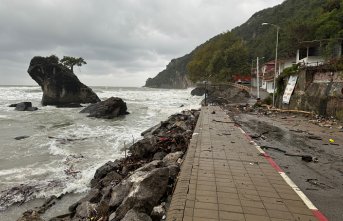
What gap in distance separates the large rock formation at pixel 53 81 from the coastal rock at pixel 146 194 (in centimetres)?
4741

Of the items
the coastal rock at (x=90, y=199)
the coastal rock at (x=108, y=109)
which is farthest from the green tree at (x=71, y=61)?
the coastal rock at (x=90, y=199)

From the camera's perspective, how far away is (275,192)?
6.00m

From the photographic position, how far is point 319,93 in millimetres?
21672

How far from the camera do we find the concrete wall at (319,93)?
19530mm

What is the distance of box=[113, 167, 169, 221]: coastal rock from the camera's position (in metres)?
5.79

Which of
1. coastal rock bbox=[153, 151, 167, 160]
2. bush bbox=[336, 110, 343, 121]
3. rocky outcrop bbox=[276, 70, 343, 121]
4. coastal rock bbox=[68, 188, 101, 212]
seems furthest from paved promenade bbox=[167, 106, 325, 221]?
rocky outcrop bbox=[276, 70, 343, 121]

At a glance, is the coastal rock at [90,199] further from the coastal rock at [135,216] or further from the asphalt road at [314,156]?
the asphalt road at [314,156]

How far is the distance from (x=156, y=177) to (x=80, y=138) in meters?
14.0

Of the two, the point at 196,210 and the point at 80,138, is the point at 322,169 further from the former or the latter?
the point at 80,138

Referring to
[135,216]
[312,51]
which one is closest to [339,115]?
[135,216]

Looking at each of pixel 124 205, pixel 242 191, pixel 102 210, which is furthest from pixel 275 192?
pixel 102 210

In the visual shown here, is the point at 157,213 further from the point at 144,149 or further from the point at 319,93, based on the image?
the point at 319,93

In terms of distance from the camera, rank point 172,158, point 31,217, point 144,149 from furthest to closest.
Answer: point 144,149
point 172,158
point 31,217

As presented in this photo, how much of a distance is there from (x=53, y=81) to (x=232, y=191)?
50.5m
